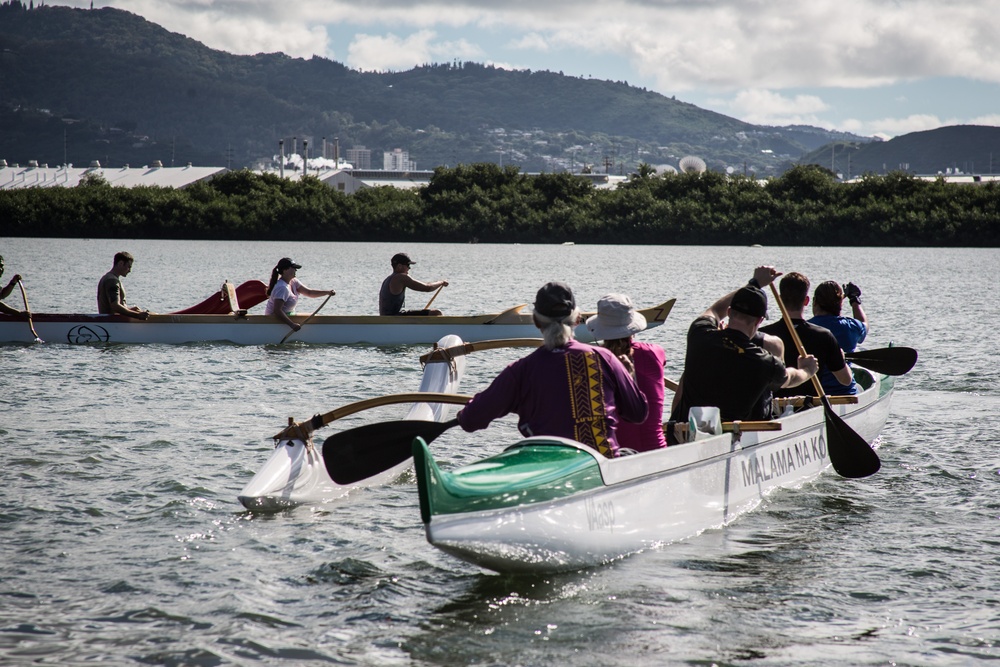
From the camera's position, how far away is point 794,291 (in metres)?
8.56

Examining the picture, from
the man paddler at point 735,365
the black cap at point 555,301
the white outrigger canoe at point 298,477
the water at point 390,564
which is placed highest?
the black cap at point 555,301

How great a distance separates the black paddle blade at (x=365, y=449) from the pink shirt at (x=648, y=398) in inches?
71.9

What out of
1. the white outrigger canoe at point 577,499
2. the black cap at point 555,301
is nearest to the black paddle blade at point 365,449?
the white outrigger canoe at point 577,499

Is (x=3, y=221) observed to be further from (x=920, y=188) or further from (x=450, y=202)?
(x=920, y=188)

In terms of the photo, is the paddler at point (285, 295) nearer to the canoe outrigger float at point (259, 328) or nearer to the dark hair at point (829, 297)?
the canoe outrigger float at point (259, 328)

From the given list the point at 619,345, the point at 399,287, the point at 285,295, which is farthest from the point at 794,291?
the point at 285,295

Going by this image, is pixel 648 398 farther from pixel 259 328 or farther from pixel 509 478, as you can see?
pixel 259 328

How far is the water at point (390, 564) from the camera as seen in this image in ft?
18.2

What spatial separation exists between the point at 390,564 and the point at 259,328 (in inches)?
470

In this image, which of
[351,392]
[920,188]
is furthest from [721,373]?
[920,188]

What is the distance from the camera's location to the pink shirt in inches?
262

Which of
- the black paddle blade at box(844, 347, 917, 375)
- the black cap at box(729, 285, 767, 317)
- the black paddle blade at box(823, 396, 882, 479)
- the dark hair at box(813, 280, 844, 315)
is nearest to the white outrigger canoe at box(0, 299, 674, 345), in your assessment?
the black paddle blade at box(844, 347, 917, 375)

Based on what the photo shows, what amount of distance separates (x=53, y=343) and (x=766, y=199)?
6182 centimetres

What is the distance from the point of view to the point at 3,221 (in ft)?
238
